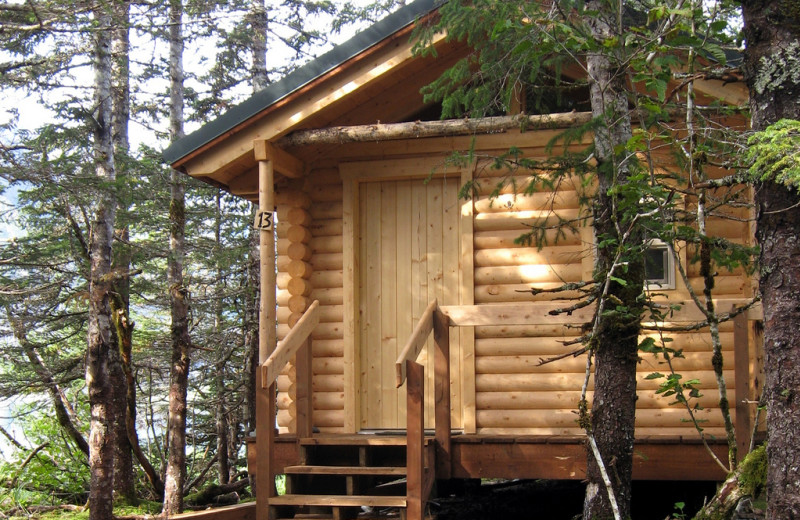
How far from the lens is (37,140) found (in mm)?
13039

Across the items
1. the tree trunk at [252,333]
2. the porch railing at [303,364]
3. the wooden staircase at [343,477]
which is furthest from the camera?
the tree trunk at [252,333]

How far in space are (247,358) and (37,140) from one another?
518cm

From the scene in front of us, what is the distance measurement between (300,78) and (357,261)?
217cm

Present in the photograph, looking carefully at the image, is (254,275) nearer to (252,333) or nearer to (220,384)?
(252,333)

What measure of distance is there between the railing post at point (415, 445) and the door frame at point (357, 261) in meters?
2.00

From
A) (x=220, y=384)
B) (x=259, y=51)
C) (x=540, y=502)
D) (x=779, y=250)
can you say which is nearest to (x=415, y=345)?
(x=779, y=250)

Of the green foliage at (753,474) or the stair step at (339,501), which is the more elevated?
the green foliage at (753,474)

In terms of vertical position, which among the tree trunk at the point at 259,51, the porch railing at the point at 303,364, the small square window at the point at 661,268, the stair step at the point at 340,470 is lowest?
the stair step at the point at 340,470

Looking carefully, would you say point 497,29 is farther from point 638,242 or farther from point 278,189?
point 278,189

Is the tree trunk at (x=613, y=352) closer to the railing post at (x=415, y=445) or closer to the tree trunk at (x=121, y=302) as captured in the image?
the railing post at (x=415, y=445)

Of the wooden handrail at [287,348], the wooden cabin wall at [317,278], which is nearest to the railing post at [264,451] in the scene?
the wooden handrail at [287,348]

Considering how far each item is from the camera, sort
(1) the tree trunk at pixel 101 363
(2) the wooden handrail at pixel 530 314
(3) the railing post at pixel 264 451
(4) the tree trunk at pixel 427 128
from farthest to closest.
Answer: (1) the tree trunk at pixel 101 363
(4) the tree trunk at pixel 427 128
(2) the wooden handrail at pixel 530 314
(3) the railing post at pixel 264 451

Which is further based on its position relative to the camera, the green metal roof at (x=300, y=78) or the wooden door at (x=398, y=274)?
the wooden door at (x=398, y=274)

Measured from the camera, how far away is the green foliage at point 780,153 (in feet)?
13.0
